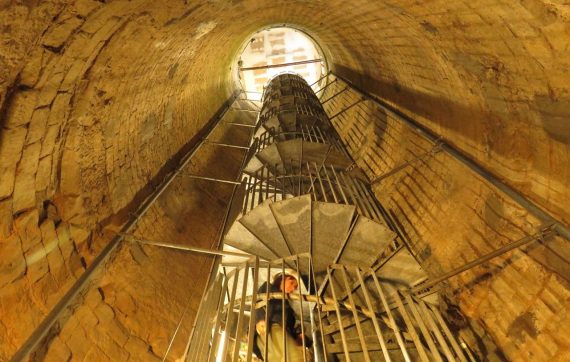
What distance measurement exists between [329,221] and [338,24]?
433cm

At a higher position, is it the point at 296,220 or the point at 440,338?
the point at 296,220

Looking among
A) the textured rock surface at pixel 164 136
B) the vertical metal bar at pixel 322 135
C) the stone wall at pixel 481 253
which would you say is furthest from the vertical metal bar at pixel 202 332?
the vertical metal bar at pixel 322 135

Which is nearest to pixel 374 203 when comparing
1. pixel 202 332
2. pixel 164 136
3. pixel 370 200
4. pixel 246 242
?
pixel 370 200

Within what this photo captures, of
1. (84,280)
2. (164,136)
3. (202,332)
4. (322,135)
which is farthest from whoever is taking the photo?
(322,135)

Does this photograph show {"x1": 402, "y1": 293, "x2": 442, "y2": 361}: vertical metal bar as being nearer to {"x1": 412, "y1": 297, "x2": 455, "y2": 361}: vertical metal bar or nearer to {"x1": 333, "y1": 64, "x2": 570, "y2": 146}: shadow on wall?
{"x1": 412, "y1": 297, "x2": 455, "y2": 361}: vertical metal bar

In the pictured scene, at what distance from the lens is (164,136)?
17.3 ft

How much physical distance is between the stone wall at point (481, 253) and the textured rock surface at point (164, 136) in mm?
24

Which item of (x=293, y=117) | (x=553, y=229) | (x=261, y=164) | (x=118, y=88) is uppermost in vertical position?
(x=293, y=117)

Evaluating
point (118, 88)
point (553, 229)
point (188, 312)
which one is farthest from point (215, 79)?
point (553, 229)

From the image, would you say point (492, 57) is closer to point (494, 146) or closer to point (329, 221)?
point (494, 146)

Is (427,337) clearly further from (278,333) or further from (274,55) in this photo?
(274,55)

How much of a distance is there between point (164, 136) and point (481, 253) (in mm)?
4769

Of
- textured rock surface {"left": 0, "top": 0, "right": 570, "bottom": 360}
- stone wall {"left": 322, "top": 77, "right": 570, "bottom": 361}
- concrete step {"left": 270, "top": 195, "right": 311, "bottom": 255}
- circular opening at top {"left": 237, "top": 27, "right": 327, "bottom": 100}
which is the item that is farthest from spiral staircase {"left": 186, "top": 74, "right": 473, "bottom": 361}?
circular opening at top {"left": 237, "top": 27, "right": 327, "bottom": 100}

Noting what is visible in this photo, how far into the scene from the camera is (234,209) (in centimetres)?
621
